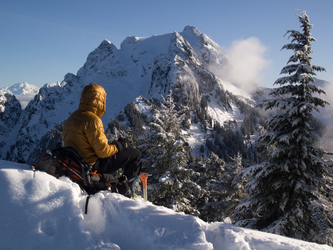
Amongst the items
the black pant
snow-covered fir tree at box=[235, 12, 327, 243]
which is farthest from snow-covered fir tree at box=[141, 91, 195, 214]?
the black pant

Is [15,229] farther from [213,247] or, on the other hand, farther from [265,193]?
[265,193]

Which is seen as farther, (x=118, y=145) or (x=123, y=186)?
(x=123, y=186)

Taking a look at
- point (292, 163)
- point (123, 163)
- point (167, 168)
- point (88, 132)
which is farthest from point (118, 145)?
point (167, 168)

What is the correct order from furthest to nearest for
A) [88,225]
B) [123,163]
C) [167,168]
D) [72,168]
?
[167,168] → [123,163] → [72,168] → [88,225]

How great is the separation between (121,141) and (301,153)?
7524mm

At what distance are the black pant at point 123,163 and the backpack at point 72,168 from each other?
9.3 inches

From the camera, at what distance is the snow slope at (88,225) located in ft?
8.98

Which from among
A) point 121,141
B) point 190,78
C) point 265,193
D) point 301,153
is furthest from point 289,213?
point 190,78

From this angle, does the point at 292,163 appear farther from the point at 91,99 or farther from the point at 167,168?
the point at 91,99

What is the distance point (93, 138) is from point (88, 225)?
1.60m

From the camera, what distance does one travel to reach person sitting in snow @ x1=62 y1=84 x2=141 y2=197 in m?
4.29

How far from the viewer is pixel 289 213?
8.47 m

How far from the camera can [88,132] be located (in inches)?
168

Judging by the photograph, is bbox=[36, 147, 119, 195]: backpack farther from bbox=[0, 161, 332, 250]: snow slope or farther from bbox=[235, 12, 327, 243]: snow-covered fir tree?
bbox=[235, 12, 327, 243]: snow-covered fir tree
